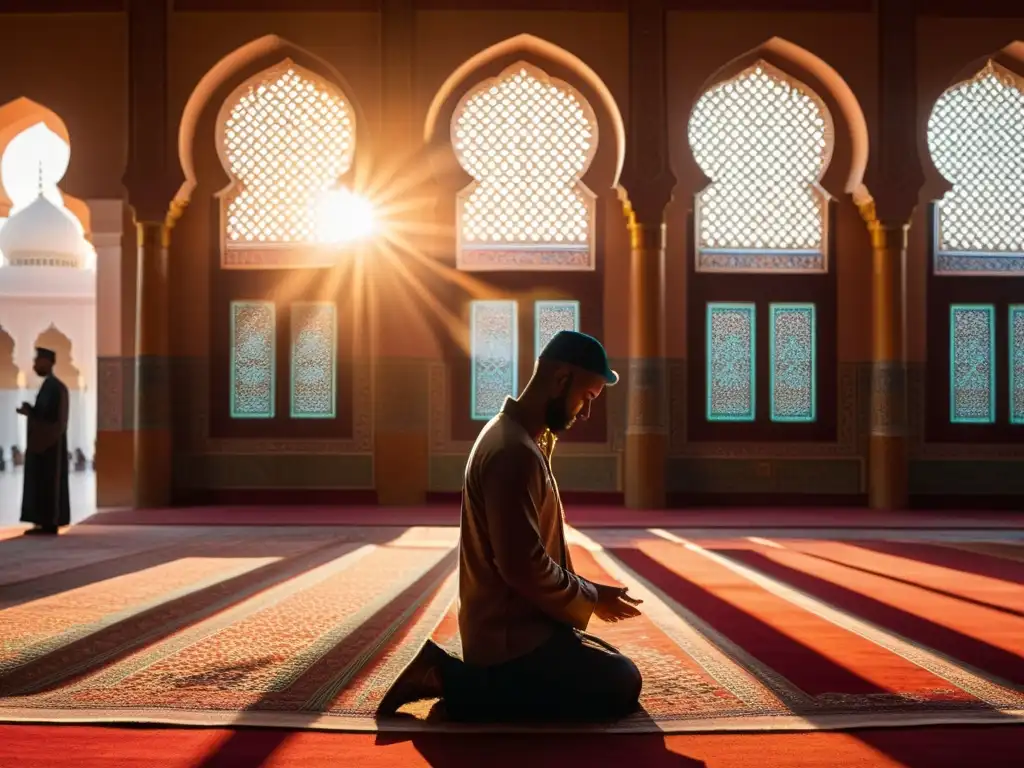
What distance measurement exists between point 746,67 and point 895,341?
8.34ft

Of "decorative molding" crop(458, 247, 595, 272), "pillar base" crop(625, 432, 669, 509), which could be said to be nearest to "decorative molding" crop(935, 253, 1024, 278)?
"pillar base" crop(625, 432, 669, 509)

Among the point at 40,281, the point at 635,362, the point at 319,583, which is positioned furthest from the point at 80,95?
the point at 40,281

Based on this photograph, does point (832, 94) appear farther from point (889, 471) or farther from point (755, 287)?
point (889, 471)

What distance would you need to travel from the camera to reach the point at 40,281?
677 inches

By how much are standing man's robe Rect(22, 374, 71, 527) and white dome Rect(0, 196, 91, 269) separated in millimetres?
11831

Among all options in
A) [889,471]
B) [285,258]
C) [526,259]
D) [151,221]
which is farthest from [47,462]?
[889,471]

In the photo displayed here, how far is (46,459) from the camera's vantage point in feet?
22.9

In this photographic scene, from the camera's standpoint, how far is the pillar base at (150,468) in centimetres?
841

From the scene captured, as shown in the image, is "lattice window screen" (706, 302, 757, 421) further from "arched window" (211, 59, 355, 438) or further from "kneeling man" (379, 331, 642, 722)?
"kneeling man" (379, 331, 642, 722)

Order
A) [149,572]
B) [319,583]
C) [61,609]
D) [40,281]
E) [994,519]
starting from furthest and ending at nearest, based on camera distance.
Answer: [40,281]
[994,519]
[149,572]
[319,583]
[61,609]

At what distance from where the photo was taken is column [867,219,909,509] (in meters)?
8.55

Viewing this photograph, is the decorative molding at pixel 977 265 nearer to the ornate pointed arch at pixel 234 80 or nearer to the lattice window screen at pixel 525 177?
the lattice window screen at pixel 525 177

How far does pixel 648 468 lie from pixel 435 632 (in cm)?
495

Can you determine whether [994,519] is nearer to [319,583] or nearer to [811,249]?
[811,249]
